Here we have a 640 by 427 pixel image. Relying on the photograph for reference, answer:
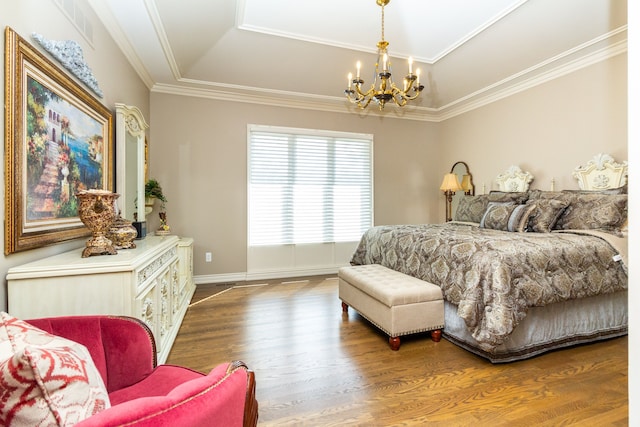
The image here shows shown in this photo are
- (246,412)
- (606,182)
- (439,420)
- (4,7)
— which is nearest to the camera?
(246,412)

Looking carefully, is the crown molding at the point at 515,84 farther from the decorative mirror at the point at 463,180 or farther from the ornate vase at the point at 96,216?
the ornate vase at the point at 96,216

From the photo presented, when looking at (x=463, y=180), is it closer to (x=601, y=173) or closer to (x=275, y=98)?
(x=601, y=173)

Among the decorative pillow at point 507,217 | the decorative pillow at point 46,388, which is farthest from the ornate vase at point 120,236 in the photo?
the decorative pillow at point 507,217

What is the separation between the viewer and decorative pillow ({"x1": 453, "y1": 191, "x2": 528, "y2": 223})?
358cm

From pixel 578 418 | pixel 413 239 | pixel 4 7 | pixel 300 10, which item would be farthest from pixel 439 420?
pixel 300 10

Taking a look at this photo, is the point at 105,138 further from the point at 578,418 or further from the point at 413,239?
the point at 578,418

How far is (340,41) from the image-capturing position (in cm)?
347

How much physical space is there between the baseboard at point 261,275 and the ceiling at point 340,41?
8.10 feet

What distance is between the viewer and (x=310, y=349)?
2344 millimetres

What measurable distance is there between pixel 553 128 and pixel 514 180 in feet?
2.40

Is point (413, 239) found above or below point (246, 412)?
above

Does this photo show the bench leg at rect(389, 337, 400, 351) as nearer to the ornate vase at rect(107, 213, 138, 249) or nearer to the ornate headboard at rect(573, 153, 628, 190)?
the ornate vase at rect(107, 213, 138, 249)

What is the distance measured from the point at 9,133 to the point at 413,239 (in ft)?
9.23

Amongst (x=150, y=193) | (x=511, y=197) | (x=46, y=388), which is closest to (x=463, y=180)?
(x=511, y=197)
